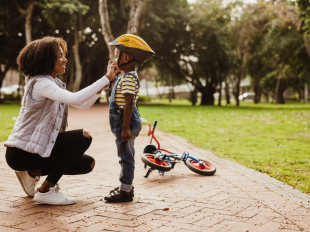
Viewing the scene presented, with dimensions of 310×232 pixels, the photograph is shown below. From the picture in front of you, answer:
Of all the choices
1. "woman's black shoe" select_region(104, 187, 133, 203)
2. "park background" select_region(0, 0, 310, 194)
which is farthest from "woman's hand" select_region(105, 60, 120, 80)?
"park background" select_region(0, 0, 310, 194)

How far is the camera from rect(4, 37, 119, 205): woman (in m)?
2.95

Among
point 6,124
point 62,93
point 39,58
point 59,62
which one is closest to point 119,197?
point 62,93

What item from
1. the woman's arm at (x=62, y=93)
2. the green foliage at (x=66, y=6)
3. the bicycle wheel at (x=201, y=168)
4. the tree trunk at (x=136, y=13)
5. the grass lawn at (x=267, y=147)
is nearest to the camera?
the woman's arm at (x=62, y=93)

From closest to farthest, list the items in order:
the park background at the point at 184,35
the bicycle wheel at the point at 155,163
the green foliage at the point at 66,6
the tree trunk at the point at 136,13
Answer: the bicycle wheel at the point at 155,163 < the tree trunk at the point at 136,13 < the green foliage at the point at 66,6 < the park background at the point at 184,35

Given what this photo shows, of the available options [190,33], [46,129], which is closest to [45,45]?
[46,129]

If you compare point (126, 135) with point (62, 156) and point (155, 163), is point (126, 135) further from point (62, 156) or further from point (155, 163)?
point (155, 163)

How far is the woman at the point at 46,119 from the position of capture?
2.95 metres

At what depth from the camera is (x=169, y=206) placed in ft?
10.9

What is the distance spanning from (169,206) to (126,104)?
118cm

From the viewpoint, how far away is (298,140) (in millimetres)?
8227

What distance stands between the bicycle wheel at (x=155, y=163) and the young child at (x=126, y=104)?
90 cm

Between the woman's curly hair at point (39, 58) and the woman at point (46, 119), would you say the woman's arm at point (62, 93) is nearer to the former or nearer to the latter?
the woman at point (46, 119)

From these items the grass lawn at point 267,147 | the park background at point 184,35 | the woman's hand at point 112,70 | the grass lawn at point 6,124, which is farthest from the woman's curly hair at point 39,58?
the park background at point 184,35

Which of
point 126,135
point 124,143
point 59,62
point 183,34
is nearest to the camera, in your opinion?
point 59,62
